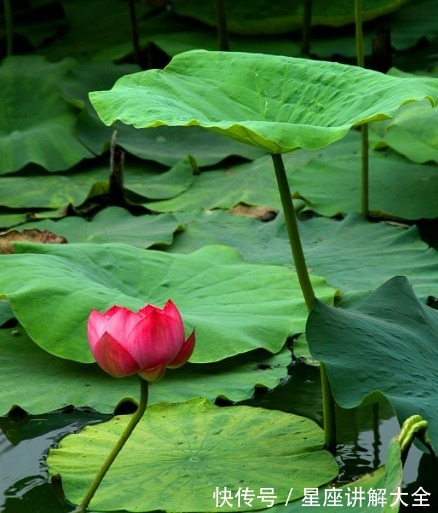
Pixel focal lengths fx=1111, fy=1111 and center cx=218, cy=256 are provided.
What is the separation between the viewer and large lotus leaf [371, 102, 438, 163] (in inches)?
104

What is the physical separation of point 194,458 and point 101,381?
38 cm

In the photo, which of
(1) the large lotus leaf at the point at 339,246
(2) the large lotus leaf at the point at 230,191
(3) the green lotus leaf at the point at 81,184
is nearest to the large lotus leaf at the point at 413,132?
(1) the large lotus leaf at the point at 339,246

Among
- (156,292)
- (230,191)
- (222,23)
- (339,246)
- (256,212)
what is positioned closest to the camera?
(156,292)

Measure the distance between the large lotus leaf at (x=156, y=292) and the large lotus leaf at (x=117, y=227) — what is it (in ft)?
0.98

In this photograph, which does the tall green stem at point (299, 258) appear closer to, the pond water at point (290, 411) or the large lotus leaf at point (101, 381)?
the pond water at point (290, 411)

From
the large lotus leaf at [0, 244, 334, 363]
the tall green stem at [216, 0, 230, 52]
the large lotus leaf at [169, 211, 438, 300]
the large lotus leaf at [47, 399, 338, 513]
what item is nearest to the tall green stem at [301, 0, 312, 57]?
the tall green stem at [216, 0, 230, 52]

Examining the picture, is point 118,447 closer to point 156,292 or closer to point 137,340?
point 137,340

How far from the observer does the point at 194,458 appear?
5.44ft

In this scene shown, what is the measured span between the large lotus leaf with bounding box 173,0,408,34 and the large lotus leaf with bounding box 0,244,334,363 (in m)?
2.21

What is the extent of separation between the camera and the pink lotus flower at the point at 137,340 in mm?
1446

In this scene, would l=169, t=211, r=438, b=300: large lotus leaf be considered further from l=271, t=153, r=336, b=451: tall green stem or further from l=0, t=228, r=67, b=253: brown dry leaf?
l=271, t=153, r=336, b=451: tall green stem

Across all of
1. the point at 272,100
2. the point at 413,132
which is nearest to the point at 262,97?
the point at 272,100

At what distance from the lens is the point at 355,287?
236cm

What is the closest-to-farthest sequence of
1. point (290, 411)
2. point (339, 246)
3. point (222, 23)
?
1. point (290, 411)
2. point (339, 246)
3. point (222, 23)
